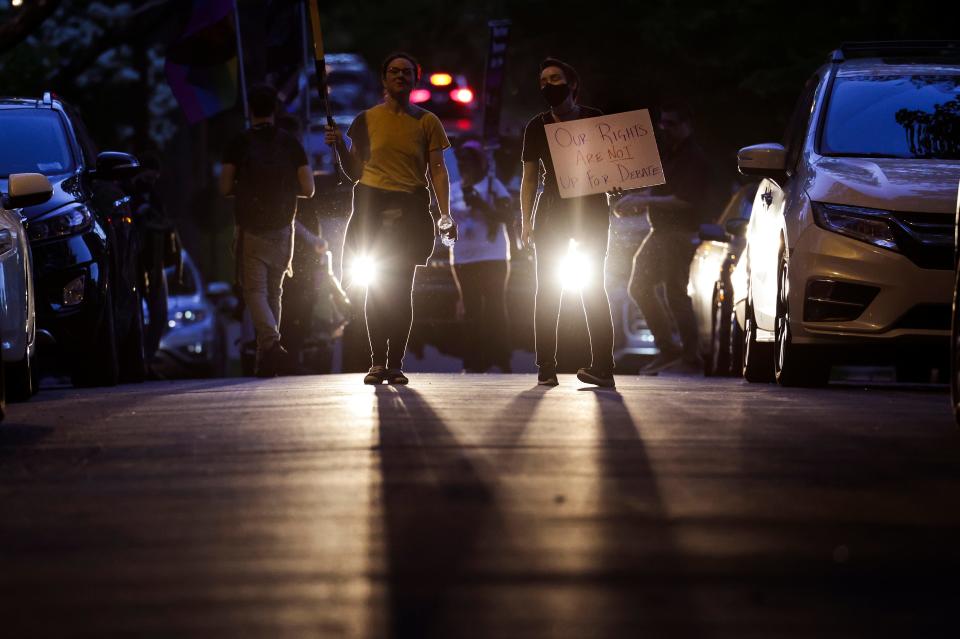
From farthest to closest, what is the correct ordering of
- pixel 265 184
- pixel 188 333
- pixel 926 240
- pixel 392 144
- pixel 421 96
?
1. pixel 421 96
2. pixel 188 333
3. pixel 265 184
4. pixel 392 144
5. pixel 926 240

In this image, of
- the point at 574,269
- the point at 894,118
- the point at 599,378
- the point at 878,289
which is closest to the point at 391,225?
the point at 574,269

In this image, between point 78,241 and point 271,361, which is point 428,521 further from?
point 271,361

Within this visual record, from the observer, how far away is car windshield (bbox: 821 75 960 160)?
14.1m

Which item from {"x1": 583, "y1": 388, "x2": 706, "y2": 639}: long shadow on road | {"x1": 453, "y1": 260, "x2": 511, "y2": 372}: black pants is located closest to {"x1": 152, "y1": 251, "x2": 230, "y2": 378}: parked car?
{"x1": 453, "y1": 260, "x2": 511, "y2": 372}: black pants

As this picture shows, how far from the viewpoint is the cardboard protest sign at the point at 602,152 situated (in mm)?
13484

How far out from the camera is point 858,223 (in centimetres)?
1338

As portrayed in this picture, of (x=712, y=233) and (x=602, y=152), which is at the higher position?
(x=602, y=152)

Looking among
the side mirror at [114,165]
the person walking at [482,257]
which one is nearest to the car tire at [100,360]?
the side mirror at [114,165]

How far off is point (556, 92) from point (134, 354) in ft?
16.0

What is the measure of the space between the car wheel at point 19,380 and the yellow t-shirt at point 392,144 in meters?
2.17

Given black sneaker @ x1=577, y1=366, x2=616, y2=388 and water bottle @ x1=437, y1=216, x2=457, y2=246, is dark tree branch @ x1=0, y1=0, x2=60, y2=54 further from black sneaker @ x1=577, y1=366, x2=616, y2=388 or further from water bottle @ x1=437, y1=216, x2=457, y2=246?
black sneaker @ x1=577, y1=366, x2=616, y2=388

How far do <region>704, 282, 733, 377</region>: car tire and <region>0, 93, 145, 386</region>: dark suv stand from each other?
14.9 ft

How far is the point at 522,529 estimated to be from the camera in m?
6.90

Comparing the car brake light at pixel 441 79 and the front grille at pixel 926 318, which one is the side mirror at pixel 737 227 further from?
the car brake light at pixel 441 79
